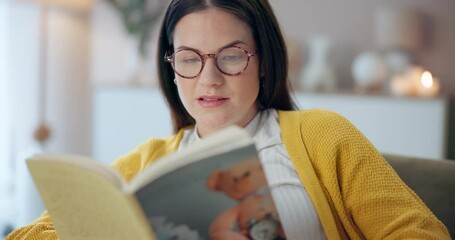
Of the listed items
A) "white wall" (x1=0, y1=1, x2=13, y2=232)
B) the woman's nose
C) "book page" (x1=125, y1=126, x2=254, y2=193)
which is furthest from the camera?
"white wall" (x1=0, y1=1, x2=13, y2=232)

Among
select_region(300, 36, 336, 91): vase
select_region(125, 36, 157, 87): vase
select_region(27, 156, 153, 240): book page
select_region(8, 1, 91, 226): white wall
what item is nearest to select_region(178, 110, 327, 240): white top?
select_region(27, 156, 153, 240): book page

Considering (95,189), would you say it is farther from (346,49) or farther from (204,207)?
(346,49)

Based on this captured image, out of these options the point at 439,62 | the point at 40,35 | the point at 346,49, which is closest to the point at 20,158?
the point at 40,35

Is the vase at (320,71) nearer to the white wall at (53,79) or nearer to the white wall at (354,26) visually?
the white wall at (354,26)

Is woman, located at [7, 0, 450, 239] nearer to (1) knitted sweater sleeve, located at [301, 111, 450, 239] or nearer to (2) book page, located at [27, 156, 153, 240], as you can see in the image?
(1) knitted sweater sleeve, located at [301, 111, 450, 239]

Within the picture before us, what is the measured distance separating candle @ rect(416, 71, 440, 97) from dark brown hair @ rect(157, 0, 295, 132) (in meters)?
1.98

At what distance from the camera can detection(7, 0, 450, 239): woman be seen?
121 centimetres

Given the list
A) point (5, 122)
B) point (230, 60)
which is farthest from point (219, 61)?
point (5, 122)

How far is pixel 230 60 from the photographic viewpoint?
4.39 ft

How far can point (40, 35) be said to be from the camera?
4227mm

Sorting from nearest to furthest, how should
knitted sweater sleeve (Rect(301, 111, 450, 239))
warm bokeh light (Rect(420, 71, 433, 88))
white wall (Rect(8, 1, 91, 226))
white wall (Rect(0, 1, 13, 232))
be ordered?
knitted sweater sleeve (Rect(301, 111, 450, 239)) < warm bokeh light (Rect(420, 71, 433, 88)) < white wall (Rect(0, 1, 13, 232)) < white wall (Rect(8, 1, 91, 226))

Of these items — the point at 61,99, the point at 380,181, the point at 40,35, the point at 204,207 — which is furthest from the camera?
the point at 61,99

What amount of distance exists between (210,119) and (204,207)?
0.40 metres

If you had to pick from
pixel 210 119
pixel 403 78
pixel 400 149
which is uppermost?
pixel 210 119
